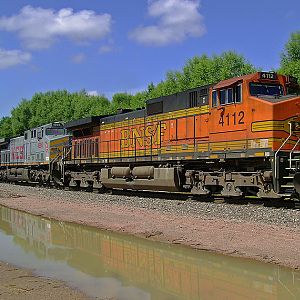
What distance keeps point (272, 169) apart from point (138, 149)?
25.6ft

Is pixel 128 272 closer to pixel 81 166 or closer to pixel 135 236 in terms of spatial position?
pixel 135 236

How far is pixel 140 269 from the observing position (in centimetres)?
664

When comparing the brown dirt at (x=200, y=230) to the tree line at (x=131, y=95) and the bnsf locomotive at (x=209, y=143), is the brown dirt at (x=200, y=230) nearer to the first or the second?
the bnsf locomotive at (x=209, y=143)

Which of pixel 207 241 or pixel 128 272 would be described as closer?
pixel 128 272

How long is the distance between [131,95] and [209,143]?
170 ft

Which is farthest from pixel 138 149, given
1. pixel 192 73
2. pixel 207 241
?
pixel 192 73

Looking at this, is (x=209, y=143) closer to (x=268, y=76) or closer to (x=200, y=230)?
(x=268, y=76)

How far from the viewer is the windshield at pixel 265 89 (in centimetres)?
1375

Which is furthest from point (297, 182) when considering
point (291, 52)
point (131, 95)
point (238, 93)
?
point (131, 95)

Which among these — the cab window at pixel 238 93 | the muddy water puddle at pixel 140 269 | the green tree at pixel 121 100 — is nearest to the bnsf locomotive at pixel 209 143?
the cab window at pixel 238 93

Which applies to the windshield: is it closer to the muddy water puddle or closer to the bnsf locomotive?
the bnsf locomotive

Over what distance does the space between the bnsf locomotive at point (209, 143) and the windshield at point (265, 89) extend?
3 centimetres

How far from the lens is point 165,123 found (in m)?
17.5

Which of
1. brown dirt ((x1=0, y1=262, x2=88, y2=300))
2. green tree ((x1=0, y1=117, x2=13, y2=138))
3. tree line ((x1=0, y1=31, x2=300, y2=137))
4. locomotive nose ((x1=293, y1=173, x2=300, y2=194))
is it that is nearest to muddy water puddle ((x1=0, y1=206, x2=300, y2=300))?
brown dirt ((x1=0, y1=262, x2=88, y2=300))
